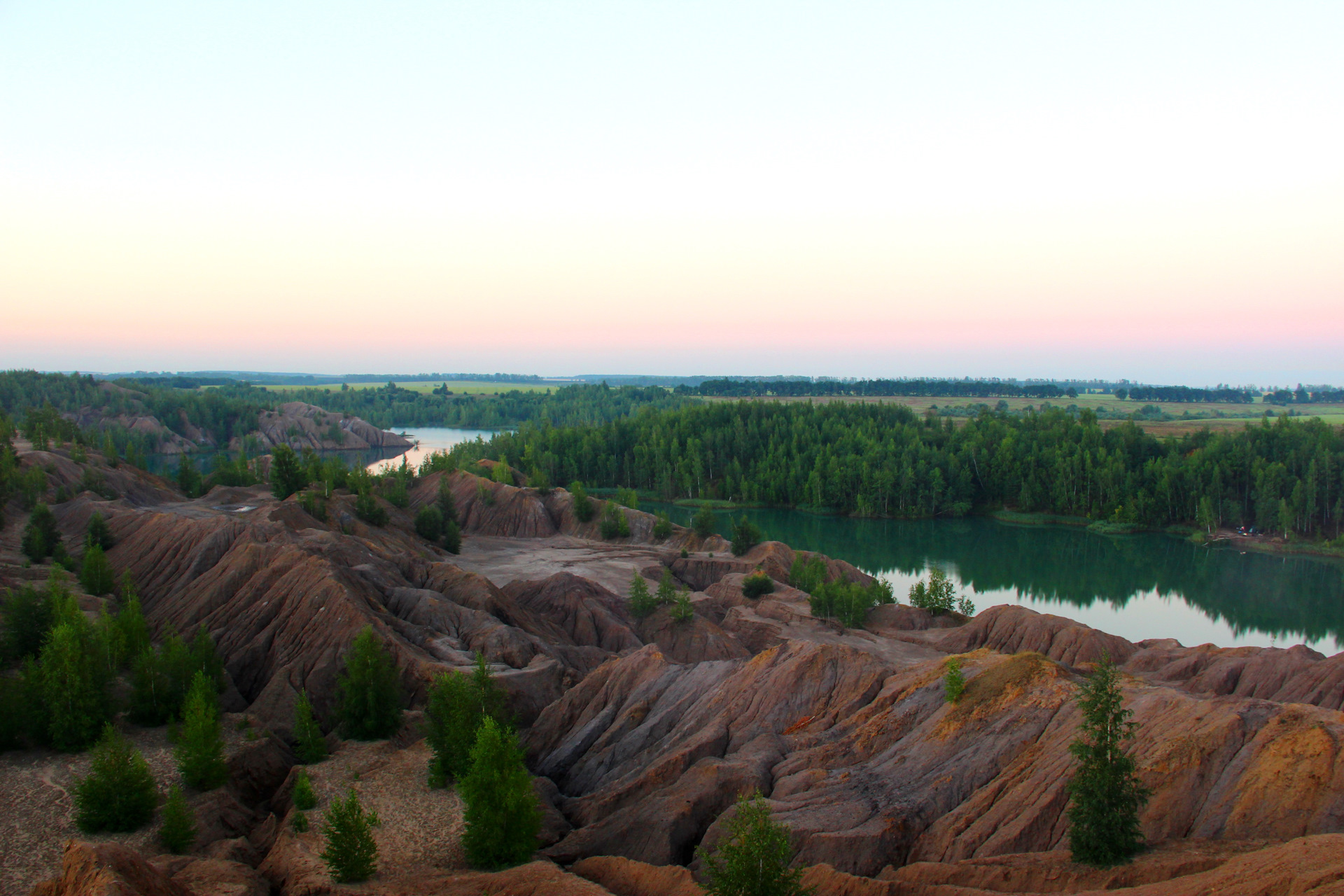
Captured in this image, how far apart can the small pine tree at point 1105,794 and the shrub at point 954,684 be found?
22.6 feet

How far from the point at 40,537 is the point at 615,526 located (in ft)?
139

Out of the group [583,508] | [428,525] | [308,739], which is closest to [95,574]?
[308,739]

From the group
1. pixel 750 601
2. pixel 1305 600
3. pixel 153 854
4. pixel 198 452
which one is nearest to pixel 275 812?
pixel 153 854

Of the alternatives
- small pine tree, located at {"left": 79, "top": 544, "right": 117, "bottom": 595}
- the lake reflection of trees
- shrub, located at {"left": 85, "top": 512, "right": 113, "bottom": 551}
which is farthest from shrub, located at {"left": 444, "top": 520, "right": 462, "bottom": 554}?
the lake reflection of trees

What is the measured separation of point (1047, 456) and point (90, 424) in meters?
167

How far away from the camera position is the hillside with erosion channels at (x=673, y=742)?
58.9 feet

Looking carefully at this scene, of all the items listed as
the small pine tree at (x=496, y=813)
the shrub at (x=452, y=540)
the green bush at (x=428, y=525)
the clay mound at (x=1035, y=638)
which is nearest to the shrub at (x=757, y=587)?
the clay mound at (x=1035, y=638)

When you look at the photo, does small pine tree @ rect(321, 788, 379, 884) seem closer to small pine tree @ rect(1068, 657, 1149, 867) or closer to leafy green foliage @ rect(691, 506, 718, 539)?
small pine tree @ rect(1068, 657, 1149, 867)

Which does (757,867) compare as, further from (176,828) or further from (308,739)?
(308,739)

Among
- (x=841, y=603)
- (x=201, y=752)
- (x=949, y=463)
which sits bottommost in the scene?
(x=841, y=603)

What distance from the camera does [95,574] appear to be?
39438 millimetres

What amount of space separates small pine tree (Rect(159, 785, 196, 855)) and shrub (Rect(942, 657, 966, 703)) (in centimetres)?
2210

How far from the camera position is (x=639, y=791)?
2447cm

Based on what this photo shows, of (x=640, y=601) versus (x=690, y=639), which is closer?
(x=690, y=639)
